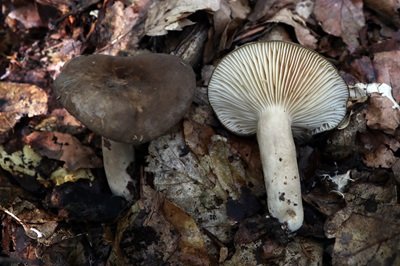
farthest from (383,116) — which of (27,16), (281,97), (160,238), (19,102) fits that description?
(27,16)

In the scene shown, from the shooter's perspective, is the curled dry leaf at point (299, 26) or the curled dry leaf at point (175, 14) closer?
the curled dry leaf at point (175, 14)

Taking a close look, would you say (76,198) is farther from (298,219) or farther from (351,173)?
(351,173)

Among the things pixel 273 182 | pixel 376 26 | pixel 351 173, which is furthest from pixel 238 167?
pixel 376 26

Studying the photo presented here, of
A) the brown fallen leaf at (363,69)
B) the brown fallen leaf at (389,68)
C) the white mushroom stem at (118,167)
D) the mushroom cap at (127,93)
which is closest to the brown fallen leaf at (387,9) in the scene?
the brown fallen leaf at (389,68)

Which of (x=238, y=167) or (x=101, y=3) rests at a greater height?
(x=101, y=3)

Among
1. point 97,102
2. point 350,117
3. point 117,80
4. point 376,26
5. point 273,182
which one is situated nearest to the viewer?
point 97,102

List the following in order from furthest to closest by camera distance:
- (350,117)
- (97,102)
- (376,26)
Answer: (376,26), (350,117), (97,102)

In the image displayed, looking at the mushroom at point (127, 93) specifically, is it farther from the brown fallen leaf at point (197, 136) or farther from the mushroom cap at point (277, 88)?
the brown fallen leaf at point (197, 136)
